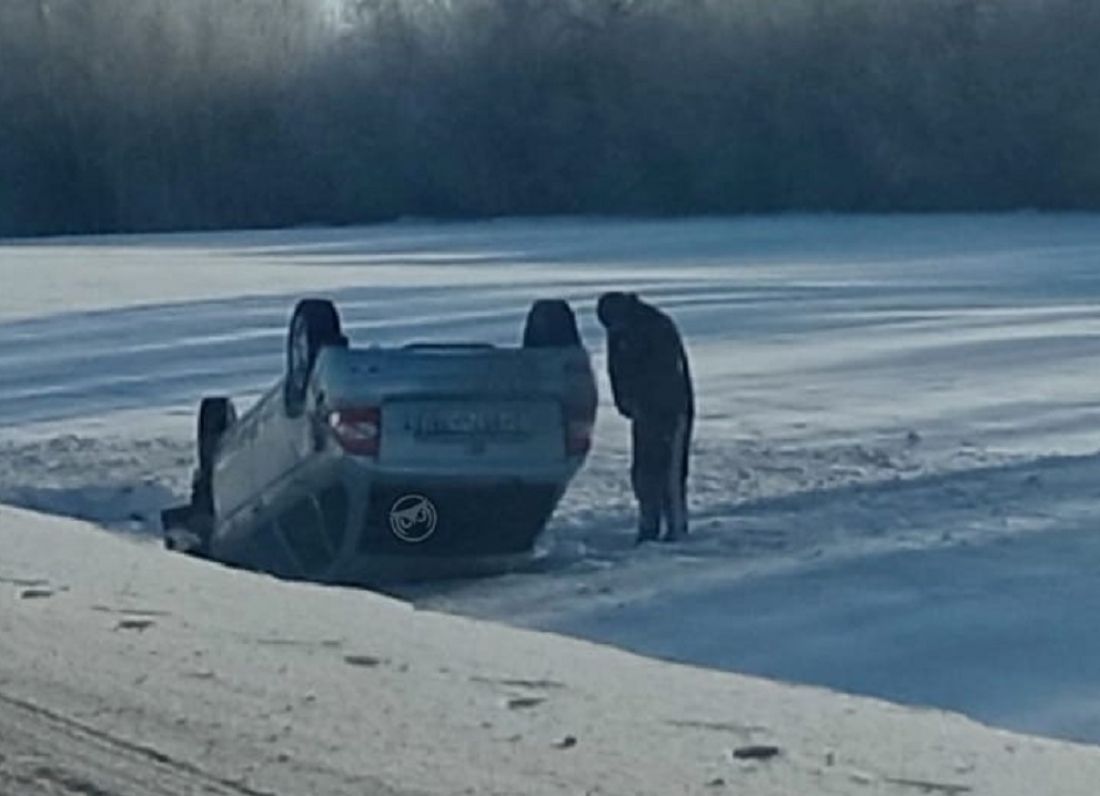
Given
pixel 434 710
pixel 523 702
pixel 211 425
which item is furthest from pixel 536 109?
pixel 434 710

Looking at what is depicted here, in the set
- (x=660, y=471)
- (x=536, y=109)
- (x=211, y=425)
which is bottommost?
(x=660, y=471)

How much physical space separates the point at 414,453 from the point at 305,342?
4.23ft

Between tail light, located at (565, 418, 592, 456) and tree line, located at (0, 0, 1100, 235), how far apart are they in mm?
58155

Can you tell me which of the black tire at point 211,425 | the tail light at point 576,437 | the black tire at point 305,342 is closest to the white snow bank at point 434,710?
the tail light at point 576,437

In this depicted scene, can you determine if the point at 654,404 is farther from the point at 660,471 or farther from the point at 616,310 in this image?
the point at 616,310

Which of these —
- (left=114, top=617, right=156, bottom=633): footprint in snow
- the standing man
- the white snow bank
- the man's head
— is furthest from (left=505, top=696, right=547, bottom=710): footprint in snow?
the standing man

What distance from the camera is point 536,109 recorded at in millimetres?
80500

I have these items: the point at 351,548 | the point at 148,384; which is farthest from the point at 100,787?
the point at 148,384

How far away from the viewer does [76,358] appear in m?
32.4

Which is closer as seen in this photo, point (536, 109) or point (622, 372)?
point (622, 372)

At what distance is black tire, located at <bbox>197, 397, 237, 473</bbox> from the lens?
17547 mm

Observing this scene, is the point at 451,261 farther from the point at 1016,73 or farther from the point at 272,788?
the point at 272,788

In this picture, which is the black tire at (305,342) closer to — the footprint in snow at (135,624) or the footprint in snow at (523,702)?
the footprint in snow at (135,624)

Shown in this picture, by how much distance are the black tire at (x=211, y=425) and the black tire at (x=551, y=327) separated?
2239 mm
